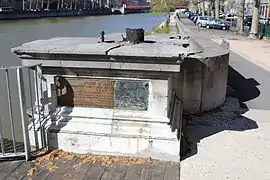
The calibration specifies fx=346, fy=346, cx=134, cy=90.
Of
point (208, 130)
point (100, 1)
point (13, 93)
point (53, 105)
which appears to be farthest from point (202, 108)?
point (100, 1)

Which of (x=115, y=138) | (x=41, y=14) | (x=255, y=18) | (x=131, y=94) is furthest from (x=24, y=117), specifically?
(x=41, y=14)

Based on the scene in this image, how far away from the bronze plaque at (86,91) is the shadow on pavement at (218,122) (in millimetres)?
1382

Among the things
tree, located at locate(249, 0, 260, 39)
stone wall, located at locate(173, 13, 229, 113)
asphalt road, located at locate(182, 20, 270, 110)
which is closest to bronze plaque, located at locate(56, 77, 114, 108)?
stone wall, located at locate(173, 13, 229, 113)

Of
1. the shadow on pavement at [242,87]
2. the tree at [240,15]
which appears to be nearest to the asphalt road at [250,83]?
the shadow on pavement at [242,87]

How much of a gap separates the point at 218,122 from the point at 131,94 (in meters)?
2.41

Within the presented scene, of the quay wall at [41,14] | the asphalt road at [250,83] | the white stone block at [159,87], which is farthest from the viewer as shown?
the quay wall at [41,14]

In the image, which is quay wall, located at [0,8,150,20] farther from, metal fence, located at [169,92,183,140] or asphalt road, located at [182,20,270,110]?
metal fence, located at [169,92,183,140]

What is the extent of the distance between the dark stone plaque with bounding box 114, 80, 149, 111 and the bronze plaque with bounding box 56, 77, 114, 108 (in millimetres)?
88

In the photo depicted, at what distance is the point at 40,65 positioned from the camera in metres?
4.86

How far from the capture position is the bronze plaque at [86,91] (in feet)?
16.2

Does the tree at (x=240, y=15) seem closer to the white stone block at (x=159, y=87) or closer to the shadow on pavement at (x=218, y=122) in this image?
the shadow on pavement at (x=218, y=122)

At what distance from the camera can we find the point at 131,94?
16.1ft

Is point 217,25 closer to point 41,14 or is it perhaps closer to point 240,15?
point 240,15

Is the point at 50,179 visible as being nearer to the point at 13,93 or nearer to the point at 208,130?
the point at 208,130
